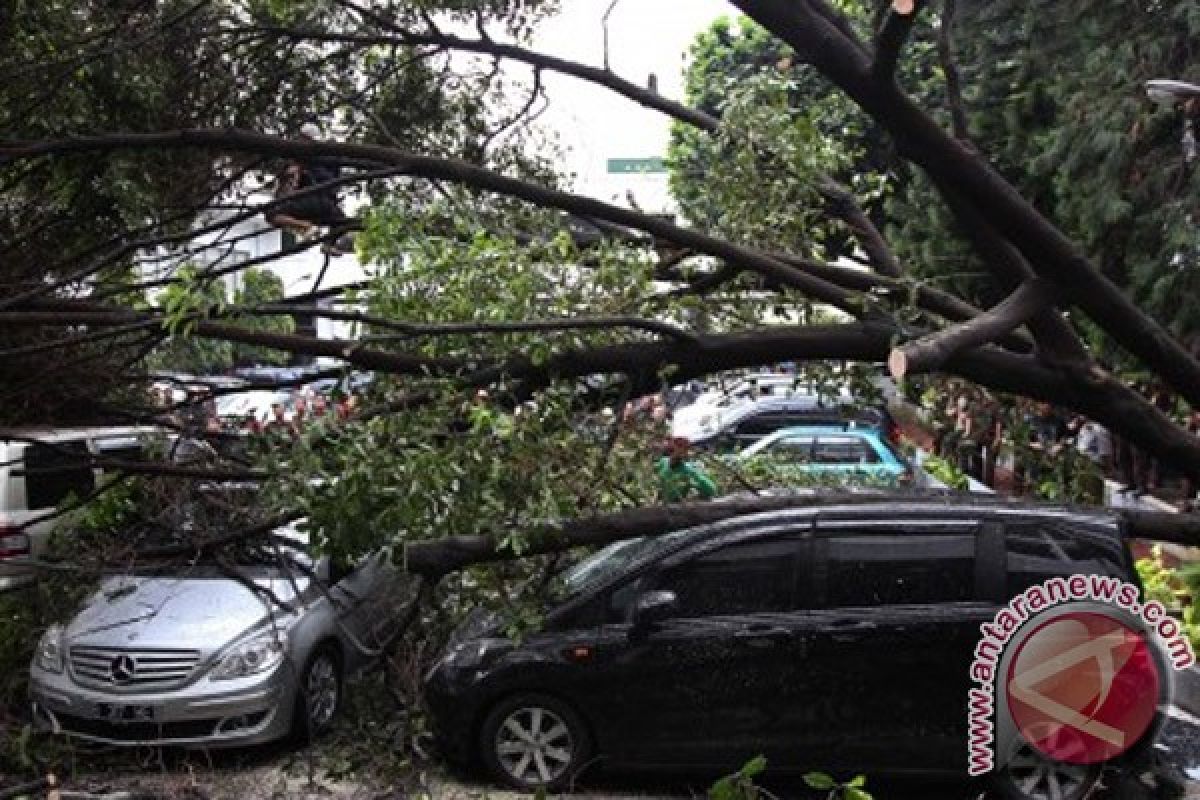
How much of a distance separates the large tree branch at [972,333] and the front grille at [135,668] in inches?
206

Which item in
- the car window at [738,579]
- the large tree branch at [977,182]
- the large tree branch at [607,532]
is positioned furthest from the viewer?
the car window at [738,579]

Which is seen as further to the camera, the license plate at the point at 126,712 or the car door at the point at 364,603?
the license plate at the point at 126,712

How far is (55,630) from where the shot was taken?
22.2 ft

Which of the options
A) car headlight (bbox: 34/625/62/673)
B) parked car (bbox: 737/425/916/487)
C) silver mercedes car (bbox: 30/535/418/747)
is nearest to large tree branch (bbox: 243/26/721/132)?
silver mercedes car (bbox: 30/535/418/747)

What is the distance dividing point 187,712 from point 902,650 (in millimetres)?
3996

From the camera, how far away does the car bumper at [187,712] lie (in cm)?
640

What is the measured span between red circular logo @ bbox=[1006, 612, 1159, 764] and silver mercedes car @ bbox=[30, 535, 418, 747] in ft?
11.8

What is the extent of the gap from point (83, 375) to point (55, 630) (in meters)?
Answer: 2.51

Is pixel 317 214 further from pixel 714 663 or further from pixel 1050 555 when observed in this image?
pixel 1050 555

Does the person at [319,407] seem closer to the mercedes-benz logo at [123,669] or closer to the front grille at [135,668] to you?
the front grille at [135,668]

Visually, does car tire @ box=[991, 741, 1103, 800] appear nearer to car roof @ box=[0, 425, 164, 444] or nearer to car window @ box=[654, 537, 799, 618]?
car window @ box=[654, 537, 799, 618]

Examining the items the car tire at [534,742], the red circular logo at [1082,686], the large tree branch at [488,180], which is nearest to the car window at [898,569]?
the red circular logo at [1082,686]

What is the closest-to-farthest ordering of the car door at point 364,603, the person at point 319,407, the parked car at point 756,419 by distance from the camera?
the person at point 319,407 < the car door at point 364,603 < the parked car at point 756,419

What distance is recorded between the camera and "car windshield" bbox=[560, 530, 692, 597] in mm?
6066
